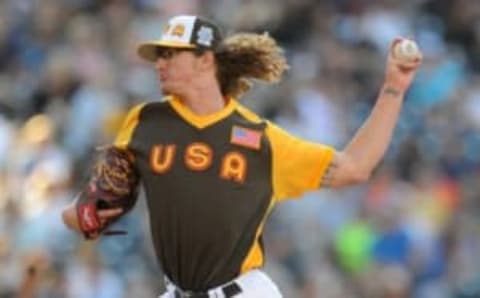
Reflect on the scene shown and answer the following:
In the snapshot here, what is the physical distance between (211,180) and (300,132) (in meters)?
6.60

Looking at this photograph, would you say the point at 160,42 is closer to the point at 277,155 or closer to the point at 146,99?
the point at 277,155

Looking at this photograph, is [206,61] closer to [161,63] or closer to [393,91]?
[161,63]

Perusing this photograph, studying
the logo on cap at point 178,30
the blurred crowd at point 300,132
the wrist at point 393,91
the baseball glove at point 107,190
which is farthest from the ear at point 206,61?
the blurred crowd at point 300,132

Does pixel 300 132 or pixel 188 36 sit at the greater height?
pixel 188 36

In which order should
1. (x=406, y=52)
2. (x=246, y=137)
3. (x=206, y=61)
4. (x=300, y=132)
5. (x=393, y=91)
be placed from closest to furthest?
(x=406, y=52), (x=393, y=91), (x=246, y=137), (x=206, y=61), (x=300, y=132)

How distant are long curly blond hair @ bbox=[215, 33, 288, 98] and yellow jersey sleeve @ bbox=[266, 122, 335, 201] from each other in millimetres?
296

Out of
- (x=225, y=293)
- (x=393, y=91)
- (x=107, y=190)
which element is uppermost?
(x=393, y=91)

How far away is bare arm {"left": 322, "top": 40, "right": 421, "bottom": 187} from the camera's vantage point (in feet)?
28.4

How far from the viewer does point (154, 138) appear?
8.79 m

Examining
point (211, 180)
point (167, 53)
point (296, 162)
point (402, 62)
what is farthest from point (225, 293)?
point (402, 62)

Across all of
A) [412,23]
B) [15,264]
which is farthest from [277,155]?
[412,23]

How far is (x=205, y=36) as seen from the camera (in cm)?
888

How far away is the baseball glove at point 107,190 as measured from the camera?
348 inches

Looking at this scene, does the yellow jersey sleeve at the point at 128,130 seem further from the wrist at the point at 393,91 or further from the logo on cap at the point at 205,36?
the wrist at the point at 393,91
